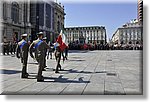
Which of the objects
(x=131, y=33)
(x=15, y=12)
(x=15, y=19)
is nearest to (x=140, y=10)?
(x=15, y=19)

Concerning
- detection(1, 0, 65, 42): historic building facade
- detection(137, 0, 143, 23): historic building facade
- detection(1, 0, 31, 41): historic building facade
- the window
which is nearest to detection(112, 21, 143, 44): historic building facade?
detection(137, 0, 143, 23): historic building facade

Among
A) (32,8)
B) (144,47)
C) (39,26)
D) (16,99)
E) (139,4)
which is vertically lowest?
(16,99)

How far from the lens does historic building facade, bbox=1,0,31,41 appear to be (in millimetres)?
41978

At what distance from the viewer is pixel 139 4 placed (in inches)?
244

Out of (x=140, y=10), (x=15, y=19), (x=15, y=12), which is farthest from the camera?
(x=15, y=12)

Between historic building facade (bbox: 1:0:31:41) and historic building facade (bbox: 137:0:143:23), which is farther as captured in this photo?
historic building facade (bbox: 1:0:31:41)

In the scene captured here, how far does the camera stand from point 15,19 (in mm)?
47906

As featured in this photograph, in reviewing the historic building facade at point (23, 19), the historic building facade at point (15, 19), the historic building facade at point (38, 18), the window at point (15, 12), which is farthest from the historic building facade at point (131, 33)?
the window at point (15, 12)

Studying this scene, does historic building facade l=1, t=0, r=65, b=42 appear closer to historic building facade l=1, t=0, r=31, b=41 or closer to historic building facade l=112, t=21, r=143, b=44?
historic building facade l=1, t=0, r=31, b=41

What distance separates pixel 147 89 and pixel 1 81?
5.06 meters

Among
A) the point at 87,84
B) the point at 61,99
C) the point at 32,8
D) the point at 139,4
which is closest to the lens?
the point at 61,99

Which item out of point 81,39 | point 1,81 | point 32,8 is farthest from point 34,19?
point 1,81

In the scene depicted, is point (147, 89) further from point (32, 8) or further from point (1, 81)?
point (32, 8)

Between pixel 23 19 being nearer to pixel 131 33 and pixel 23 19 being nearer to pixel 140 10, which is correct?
pixel 131 33
